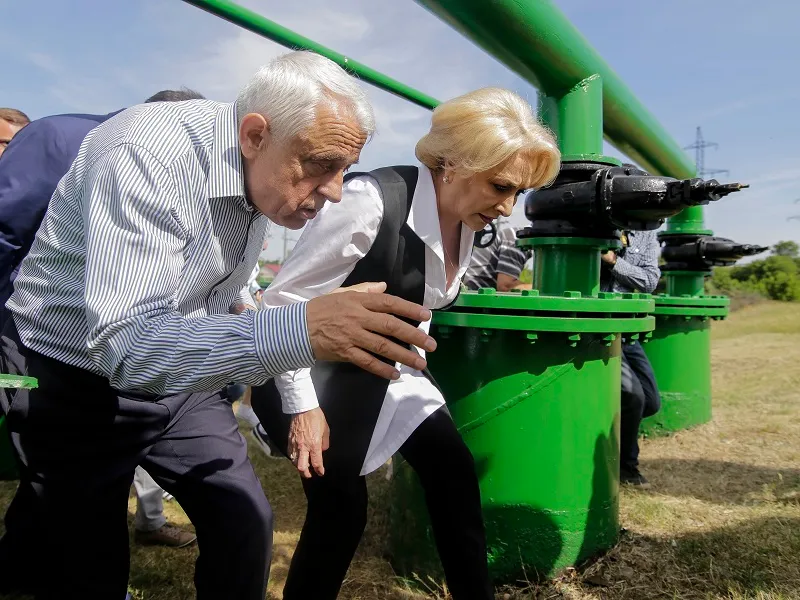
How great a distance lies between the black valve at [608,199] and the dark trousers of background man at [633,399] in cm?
130

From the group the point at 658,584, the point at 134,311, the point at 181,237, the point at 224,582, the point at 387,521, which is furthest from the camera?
the point at 387,521

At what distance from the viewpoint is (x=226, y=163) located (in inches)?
54.6

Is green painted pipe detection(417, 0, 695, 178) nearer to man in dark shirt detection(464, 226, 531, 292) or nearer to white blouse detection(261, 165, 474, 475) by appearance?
white blouse detection(261, 165, 474, 475)

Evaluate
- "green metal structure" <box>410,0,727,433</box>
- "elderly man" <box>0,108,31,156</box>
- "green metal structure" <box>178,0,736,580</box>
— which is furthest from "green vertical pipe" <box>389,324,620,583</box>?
"elderly man" <box>0,108,31,156</box>

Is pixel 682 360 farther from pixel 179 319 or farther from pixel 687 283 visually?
pixel 179 319

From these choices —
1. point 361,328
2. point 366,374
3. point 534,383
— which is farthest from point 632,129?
point 361,328

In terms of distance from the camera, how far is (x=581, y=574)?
2375 millimetres

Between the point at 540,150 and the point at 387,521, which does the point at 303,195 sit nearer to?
the point at 540,150

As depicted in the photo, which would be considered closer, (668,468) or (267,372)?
(267,372)

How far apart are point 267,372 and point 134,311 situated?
0.85 feet

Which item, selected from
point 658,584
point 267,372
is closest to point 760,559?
point 658,584

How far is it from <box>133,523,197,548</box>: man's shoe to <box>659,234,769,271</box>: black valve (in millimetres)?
4317

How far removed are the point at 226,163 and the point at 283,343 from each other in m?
0.49

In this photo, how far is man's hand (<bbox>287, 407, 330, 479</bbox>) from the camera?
170cm
